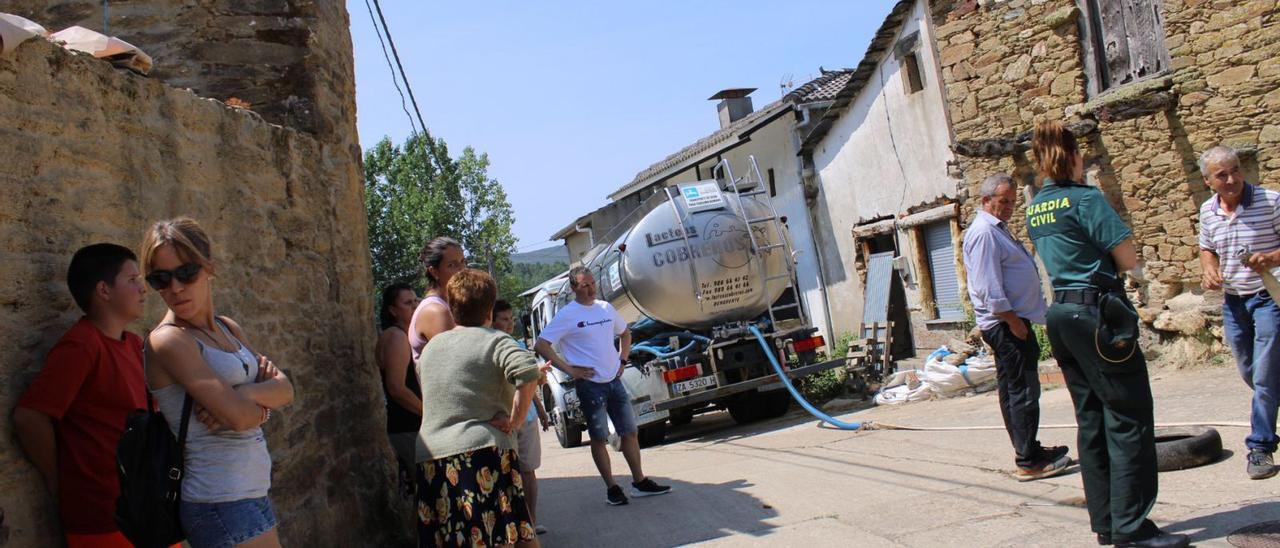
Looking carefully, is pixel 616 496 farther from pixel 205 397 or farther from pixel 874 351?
pixel 874 351

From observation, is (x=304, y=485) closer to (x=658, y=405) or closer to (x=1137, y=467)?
(x=1137, y=467)

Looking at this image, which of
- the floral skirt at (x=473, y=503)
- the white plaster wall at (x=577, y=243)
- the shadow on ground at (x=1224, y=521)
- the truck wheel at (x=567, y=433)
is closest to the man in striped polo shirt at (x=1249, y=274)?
the shadow on ground at (x=1224, y=521)

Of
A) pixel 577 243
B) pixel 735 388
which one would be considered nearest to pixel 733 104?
pixel 577 243

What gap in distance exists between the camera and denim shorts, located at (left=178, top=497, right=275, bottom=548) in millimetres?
2984

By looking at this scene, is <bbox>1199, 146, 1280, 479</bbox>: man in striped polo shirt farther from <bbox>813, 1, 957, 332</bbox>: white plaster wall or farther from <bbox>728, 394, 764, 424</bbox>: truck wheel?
<bbox>813, 1, 957, 332</bbox>: white plaster wall

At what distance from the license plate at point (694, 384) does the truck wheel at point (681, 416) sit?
1.52 meters

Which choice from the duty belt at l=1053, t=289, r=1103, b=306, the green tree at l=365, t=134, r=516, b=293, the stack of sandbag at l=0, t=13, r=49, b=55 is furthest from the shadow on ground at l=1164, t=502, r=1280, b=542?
the green tree at l=365, t=134, r=516, b=293

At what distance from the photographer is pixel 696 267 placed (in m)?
10.7

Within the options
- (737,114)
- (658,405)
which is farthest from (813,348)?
(737,114)

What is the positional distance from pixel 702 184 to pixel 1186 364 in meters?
5.23

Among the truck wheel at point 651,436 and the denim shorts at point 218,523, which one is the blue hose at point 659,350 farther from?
the denim shorts at point 218,523

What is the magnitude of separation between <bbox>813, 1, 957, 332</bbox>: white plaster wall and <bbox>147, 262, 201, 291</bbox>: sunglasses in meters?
12.0

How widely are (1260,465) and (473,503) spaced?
12.0 feet

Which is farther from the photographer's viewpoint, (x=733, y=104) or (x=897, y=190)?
(x=733, y=104)
